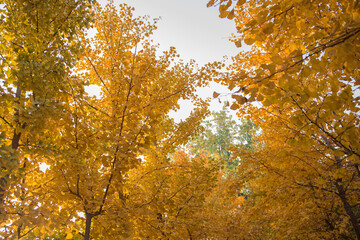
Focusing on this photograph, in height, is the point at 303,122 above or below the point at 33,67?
below

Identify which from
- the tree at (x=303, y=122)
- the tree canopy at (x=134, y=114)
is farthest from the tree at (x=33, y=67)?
the tree at (x=303, y=122)

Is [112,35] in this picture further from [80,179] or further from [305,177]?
[305,177]

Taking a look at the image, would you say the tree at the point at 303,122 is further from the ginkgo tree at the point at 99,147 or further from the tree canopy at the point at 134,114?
the ginkgo tree at the point at 99,147

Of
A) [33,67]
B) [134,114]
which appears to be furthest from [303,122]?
[33,67]

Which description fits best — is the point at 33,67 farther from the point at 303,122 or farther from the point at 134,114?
the point at 303,122

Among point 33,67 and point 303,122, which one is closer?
point 33,67

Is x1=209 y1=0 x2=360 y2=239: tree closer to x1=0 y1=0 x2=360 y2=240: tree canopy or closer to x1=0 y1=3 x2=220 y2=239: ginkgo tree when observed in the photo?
x1=0 y1=0 x2=360 y2=240: tree canopy

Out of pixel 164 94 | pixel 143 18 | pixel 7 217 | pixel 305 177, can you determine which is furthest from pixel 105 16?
pixel 305 177

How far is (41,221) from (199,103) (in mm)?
4231

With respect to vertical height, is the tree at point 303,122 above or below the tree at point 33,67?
below

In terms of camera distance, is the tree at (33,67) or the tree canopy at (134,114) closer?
the tree canopy at (134,114)

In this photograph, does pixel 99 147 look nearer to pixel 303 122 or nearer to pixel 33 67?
pixel 33 67

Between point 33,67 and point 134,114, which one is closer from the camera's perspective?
point 33,67

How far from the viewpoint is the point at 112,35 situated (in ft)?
13.9
